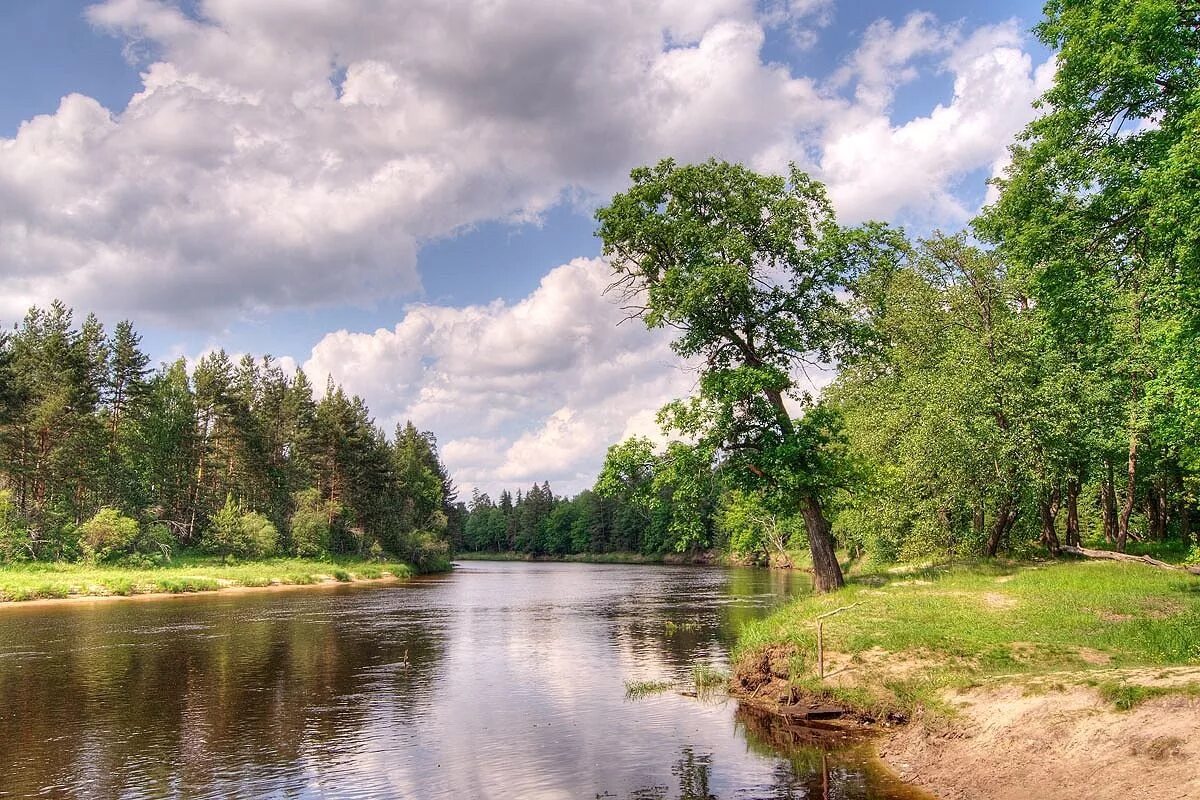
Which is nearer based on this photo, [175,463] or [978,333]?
[978,333]

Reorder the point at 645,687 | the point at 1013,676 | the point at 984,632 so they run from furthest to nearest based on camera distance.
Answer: the point at 645,687, the point at 984,632, the point at 1013,676

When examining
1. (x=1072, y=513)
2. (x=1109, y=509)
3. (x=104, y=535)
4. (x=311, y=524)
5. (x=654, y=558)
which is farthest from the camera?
(x=654, y=558)

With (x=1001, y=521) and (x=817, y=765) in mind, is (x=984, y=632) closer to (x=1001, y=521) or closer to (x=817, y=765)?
(x=817, y=765)

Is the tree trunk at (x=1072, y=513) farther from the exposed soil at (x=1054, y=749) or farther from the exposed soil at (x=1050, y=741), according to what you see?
the exposed soil at (x=1054, y=749)

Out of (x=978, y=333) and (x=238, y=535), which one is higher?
(x=978, y=333)

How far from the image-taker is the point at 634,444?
30.5 meters

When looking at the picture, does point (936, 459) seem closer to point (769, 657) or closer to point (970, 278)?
point (970, 278)

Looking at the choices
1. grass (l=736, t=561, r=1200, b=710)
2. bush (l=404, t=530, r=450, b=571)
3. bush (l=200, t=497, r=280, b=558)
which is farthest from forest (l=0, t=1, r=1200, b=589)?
bush (l=404, t=530, r=450, b=571)

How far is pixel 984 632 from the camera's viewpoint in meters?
21.1

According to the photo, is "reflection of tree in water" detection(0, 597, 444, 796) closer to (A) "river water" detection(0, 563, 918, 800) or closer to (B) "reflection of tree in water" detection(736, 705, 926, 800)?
(A) "river water" detection(0, 563, 918, 800)

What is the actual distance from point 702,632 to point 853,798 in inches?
935

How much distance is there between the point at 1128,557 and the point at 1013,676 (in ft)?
63.0

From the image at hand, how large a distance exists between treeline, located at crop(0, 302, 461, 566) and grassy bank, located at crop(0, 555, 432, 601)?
85.9 inches

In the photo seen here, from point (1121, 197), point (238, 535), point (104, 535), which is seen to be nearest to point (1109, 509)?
point (1121, 197)
